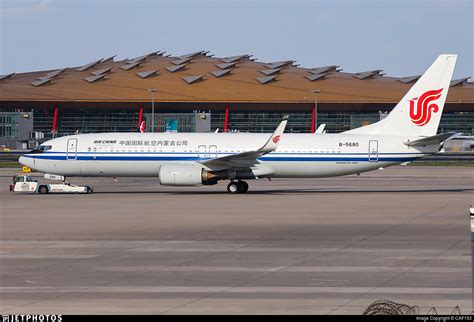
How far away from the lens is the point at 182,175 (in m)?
50.7

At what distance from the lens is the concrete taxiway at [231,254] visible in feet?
61.8

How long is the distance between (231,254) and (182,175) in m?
24.6

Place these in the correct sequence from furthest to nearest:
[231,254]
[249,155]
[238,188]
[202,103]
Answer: [202,103] < [238,188] < [249,155] < [231,254]

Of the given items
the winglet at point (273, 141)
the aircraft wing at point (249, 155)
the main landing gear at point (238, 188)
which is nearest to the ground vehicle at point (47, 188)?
the aircraft wing at point (249, 155)

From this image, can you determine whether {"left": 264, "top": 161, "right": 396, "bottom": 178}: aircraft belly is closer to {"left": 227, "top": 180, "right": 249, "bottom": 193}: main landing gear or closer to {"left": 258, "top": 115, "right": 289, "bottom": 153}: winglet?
{"left": 258, "top": 115, "right": 289, "bottom": 153}: winglet

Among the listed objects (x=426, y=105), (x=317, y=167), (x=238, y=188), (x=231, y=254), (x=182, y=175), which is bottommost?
(x=231, y=254)

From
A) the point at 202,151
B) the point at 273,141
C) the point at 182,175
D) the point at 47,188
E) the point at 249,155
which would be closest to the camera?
the point at 182,175

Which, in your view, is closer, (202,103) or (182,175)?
(182,175)

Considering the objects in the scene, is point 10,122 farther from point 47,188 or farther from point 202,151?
point 202,151

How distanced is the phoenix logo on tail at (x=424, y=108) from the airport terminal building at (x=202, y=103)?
108569mm

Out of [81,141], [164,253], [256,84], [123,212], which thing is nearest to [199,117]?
[256,84]

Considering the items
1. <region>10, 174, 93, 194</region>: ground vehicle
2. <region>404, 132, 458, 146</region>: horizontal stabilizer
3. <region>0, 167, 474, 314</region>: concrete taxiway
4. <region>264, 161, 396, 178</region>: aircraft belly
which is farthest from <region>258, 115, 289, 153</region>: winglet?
<region>10, 174, 93, 194</region>: ground vehicle

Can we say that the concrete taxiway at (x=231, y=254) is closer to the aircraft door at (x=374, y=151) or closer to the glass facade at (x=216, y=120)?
the aircraft door at (x=374, y=151)

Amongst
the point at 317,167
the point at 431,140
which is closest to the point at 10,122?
the point at 317,167
